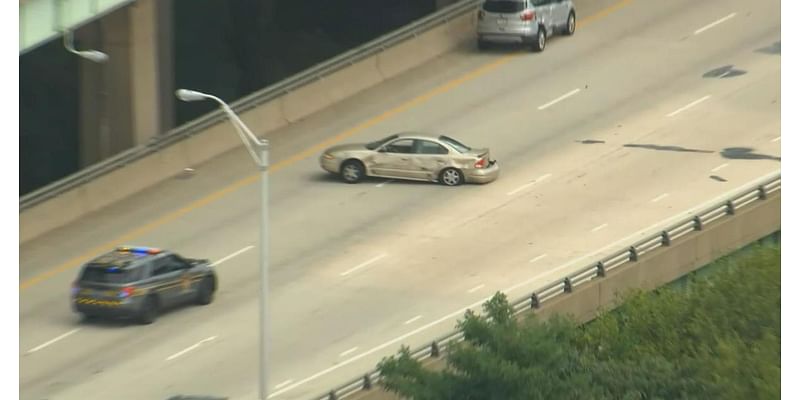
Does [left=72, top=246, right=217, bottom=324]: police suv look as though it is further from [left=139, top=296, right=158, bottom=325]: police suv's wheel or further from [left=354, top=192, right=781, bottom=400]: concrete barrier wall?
[left=354, top=192, right=781, bottom=400]: concrete barrier wall

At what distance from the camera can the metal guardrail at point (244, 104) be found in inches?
1704

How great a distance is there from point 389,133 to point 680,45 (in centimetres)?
1022

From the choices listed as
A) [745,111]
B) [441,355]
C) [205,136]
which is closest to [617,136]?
[745,111]

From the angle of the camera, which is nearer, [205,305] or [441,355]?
[441,355]

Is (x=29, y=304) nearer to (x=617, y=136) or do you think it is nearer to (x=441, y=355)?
(x=441, y=355)

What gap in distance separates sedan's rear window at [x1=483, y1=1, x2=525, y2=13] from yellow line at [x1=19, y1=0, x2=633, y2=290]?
145cm

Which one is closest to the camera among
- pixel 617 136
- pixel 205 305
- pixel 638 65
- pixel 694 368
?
pixel 694 368

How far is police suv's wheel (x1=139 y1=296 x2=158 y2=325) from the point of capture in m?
34.7

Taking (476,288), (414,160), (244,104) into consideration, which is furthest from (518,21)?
(476,288)

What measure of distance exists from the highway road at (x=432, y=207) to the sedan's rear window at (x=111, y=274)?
1.06 m

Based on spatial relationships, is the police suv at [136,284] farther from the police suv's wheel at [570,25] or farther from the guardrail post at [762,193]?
the police suv's wheel at [570,25]

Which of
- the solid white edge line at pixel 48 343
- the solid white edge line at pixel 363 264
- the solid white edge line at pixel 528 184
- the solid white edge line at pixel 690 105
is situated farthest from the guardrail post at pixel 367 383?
the solid white edge line at pixel 690 105

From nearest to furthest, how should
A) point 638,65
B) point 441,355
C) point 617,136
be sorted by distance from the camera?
point 441,355, point 617,136, point 638,65

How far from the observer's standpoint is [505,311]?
2697cm
